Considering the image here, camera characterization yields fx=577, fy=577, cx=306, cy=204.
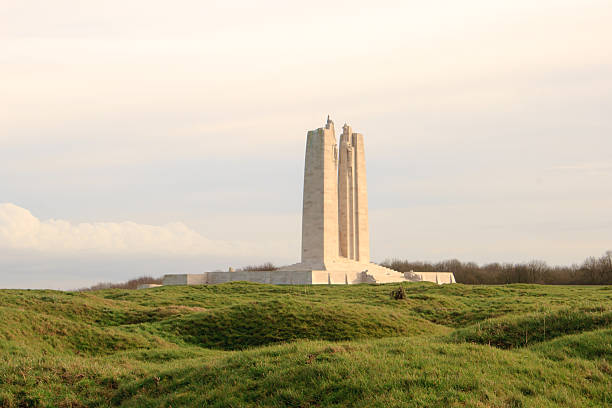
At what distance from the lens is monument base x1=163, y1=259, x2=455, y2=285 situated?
45.6 m

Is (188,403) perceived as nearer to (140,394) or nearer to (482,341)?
(140,394)

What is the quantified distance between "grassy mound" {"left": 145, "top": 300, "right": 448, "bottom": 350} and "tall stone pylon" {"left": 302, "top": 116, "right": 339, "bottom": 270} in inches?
959

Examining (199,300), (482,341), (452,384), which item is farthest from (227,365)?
(199,300)

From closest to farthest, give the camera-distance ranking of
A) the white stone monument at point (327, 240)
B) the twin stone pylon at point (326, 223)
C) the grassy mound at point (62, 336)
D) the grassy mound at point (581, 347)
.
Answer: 1. the grassy mound at point (581, 347)
2. the grassy mound at point (62, 336)
3. the white stone monument at point (327, 240)
4. the twin stone pylon at point (326, 223)

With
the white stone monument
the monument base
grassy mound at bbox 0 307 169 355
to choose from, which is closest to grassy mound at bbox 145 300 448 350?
grassy mound at bbox 0 307 169 355

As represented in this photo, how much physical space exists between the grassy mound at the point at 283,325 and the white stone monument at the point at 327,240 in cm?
1995

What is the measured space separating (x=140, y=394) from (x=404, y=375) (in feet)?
19.9

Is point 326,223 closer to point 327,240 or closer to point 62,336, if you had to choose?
point 327,240

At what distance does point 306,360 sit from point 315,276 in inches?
1287

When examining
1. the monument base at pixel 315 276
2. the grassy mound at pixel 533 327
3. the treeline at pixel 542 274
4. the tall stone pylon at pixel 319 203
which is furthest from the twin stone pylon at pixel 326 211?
the grassy mound at pixel 533 327

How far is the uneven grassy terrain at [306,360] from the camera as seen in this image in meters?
10.7

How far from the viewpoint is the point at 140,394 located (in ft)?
42.8

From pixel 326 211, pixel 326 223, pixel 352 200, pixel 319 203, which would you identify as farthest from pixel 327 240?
pixel 352 200

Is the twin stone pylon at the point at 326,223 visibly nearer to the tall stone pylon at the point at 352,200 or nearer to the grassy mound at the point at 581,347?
the tall stone pylon at the point at 352,200
